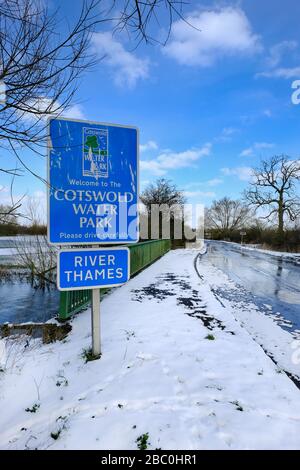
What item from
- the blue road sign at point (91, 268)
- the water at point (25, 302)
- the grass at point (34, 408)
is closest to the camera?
the grass at point (34, 408)

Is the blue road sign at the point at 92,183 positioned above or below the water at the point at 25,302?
above

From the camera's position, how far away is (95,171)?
386 centimetres

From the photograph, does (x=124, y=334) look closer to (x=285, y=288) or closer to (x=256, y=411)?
(x=256, y=411)

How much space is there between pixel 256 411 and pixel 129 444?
3.99ft

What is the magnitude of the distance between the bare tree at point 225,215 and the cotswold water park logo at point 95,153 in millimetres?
86389

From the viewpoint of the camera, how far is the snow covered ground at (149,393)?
2.42 metres

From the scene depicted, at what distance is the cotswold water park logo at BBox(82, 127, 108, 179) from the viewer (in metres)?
3.83

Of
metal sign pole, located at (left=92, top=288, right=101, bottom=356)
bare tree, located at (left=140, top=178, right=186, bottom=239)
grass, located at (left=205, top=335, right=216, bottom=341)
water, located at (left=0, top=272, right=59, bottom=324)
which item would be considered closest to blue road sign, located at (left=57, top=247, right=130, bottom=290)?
metal sign pole, located at (left=92, top=288, right=101, bottom=356)

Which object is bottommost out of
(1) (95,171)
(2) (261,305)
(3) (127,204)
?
(2) (261,305)

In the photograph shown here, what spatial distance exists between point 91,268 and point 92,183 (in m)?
1.08

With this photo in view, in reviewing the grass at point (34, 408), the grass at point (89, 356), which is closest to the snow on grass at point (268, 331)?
the grass at point (89, 356)

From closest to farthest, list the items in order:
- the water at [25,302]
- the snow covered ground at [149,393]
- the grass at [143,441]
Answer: the grass at [143,441] → the snow covered ground at [149,393] → the water at [25,302]

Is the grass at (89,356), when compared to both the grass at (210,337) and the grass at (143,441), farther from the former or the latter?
the grass at (210,337)
